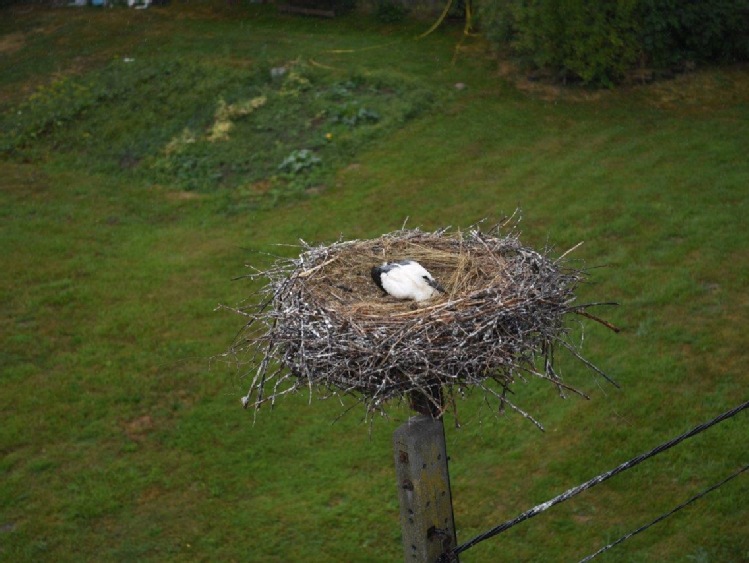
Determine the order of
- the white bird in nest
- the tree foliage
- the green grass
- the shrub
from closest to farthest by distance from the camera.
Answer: the white bird in nest < the green grass < the tree foliage < the shrub

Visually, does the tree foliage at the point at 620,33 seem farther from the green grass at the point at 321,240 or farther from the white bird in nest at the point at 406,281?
the white bird in nest at the point at 406,281

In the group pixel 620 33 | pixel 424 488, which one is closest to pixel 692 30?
pixel 620 33

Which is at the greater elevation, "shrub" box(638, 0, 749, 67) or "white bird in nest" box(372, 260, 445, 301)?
"white bird in nest" box(372, 260, 445, 301)

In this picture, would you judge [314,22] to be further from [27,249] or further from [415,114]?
[27,249]

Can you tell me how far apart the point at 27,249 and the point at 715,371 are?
9.31 meters

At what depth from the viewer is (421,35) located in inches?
746

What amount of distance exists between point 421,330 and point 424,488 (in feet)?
2.54

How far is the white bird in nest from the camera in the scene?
5426 millimetres

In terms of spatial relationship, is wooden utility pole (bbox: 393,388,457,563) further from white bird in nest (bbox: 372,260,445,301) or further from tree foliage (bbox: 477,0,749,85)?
tree foliage (bbox: 477,0,749,85)

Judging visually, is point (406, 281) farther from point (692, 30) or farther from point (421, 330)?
point (692, 30)

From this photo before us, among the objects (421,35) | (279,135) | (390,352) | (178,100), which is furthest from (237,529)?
(421,35)

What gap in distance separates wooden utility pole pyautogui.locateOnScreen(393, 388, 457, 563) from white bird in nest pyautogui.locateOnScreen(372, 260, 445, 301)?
847mm

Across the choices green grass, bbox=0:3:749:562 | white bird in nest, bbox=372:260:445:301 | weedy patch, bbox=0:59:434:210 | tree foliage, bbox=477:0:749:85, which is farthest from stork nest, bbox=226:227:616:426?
tree foliage, bbox=477:0:749:85

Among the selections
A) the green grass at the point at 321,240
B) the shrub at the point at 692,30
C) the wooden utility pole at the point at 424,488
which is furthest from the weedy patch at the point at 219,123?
the wooden utility pole at the point at 424,488
